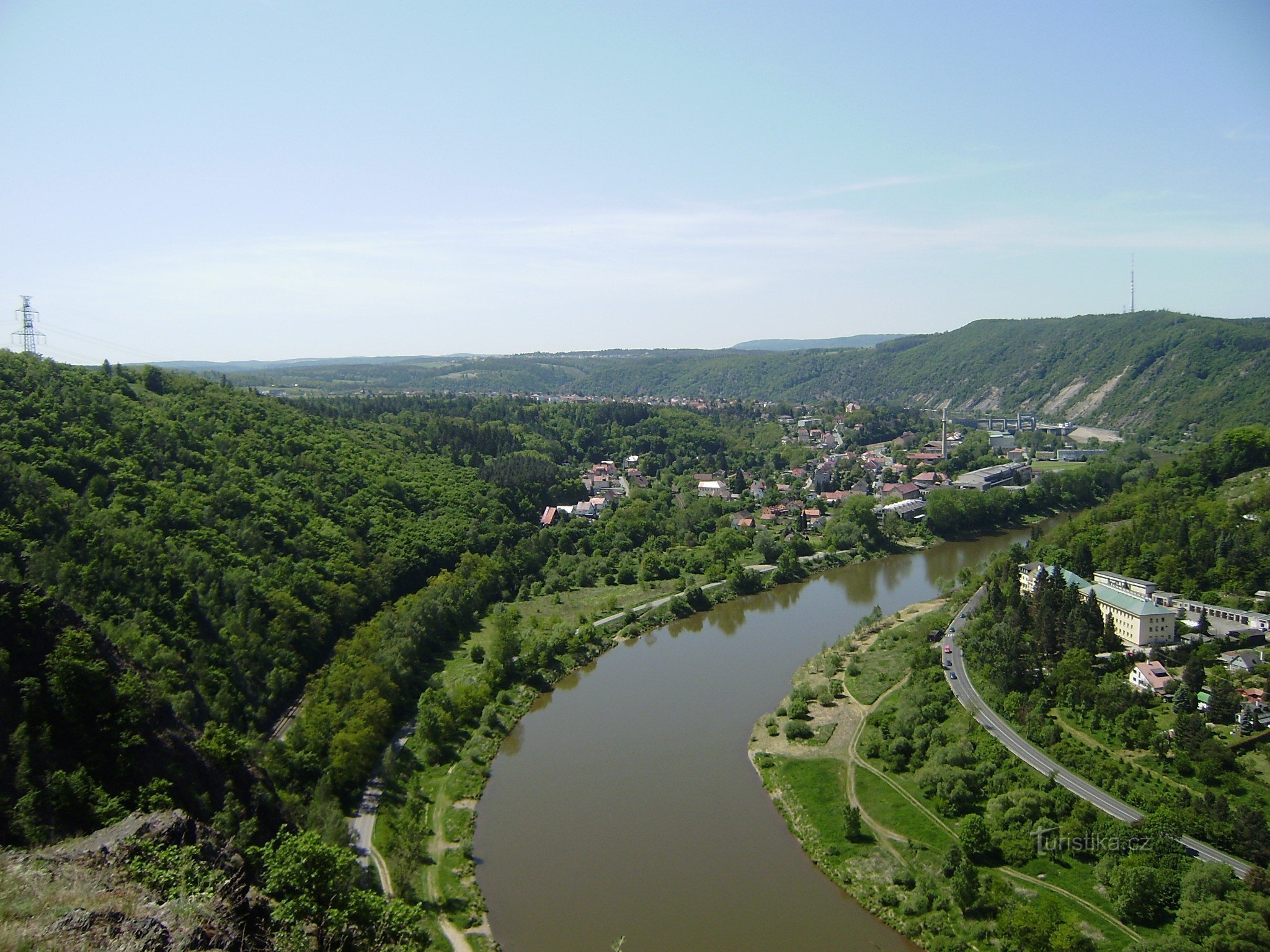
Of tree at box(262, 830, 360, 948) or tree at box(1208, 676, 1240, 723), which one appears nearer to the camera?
tree at box(262, 830, 360, 948)

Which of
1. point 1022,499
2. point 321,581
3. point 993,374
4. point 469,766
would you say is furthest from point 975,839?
point 993,374

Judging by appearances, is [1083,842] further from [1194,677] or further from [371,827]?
[371,827]

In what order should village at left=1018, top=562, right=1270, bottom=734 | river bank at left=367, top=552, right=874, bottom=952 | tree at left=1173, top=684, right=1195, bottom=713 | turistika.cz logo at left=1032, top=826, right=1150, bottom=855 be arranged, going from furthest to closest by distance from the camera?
tree at left=1173, top=684, right=1195, bottom=713
village at left=1018, top=562, right=1270, bottom=734
river bank at left=367, top=552, right=874, bottom=952
turistika.cz logo at left=1032, top=826, right=1150, bottom=855

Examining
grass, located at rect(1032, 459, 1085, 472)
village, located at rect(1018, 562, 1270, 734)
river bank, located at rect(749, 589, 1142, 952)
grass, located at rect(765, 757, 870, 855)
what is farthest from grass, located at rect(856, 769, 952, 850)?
grass, located at rect(1032, 459, 1085, 472)

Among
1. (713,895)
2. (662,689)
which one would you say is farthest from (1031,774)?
(662,689)

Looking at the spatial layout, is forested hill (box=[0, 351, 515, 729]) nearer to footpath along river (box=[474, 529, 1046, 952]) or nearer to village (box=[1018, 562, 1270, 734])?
footpath along river (box=[474, 529, 1046, 952])

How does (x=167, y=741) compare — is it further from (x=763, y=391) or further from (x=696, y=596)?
(x=763, y=391)
